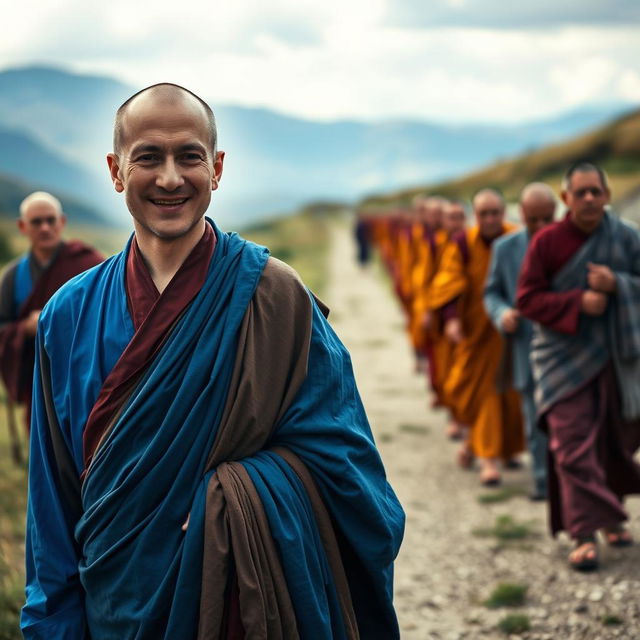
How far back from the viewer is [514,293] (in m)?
6.79

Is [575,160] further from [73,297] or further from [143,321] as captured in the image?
[143,321]

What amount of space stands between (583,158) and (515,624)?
23668 mm

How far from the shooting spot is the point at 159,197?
102 inches

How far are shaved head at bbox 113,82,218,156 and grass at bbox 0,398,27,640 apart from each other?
234 centimetres

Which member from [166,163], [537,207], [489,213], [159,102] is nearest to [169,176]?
[166,163]

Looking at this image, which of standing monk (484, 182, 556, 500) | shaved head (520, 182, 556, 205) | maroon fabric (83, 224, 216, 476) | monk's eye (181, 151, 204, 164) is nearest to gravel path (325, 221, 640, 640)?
standing monk (484, 182, 556, 500)

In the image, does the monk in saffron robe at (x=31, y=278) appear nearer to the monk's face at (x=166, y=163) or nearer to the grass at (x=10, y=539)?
the grass at (x=10, y=539)

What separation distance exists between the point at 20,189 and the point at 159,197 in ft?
80.1

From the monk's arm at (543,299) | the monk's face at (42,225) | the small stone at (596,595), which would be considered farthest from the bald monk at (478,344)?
the monk's face at (42,225)

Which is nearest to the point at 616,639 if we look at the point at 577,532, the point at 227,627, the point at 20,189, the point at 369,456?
the point at 577,532

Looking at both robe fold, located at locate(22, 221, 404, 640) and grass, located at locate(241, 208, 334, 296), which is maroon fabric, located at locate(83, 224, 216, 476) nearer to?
robe fold, located at locate(22, 221, 404, 640)

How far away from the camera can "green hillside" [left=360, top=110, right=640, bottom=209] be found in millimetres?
22875

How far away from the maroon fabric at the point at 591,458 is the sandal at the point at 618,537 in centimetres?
21

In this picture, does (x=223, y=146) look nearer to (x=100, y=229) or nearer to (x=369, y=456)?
(x=369, y=456)
